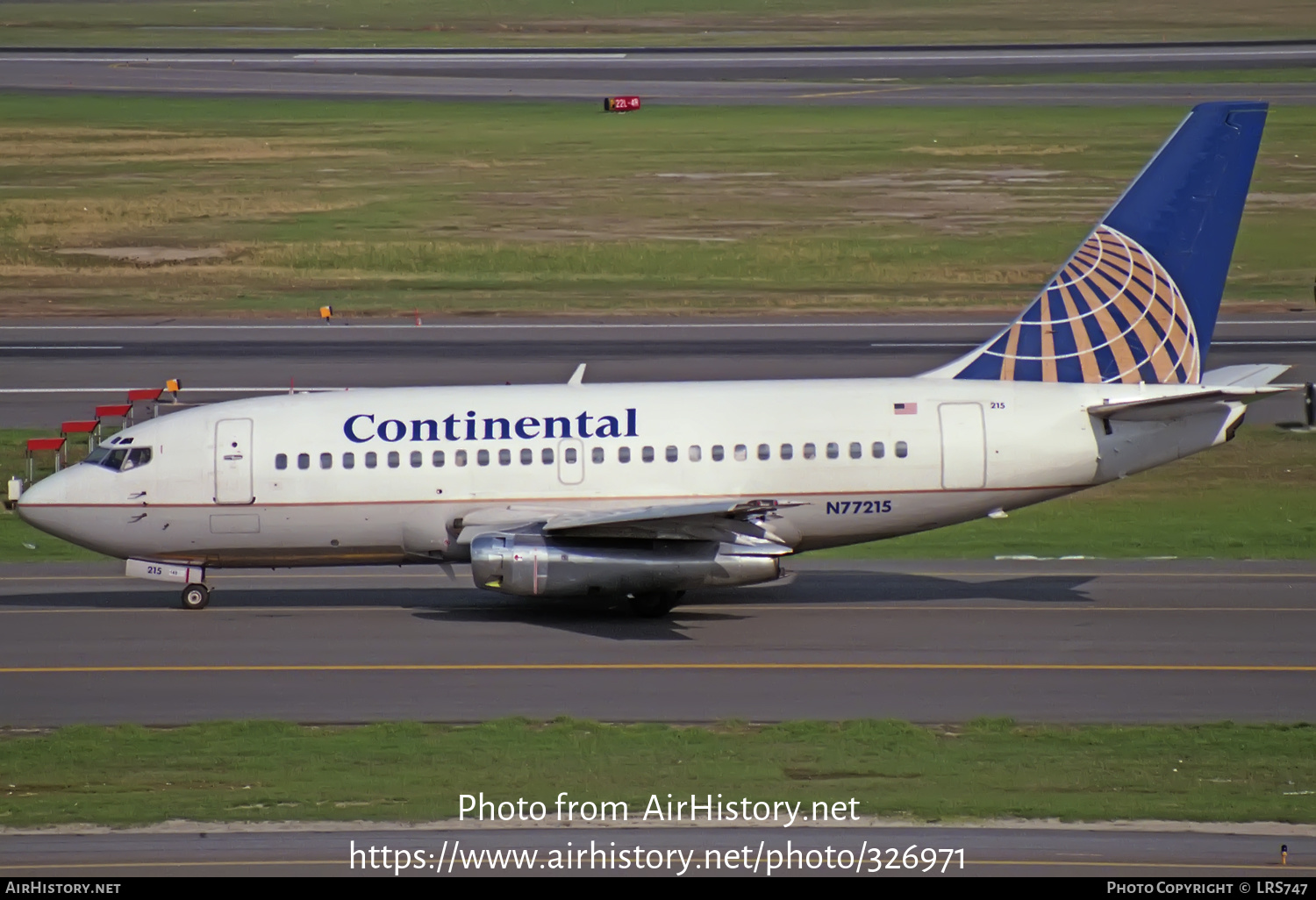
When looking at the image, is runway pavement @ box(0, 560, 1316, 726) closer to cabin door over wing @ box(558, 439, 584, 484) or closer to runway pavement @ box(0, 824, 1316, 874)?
cabin door over wing @ box(558, 439, 584, 484)

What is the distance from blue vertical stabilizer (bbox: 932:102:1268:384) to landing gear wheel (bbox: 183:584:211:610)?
13.8m

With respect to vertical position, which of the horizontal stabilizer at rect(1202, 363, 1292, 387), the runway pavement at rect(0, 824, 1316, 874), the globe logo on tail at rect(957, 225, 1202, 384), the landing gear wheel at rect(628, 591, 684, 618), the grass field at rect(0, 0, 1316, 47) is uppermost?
the grass field at rect(0, 0, 1316, 47)

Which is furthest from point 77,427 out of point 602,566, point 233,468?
point 602,566

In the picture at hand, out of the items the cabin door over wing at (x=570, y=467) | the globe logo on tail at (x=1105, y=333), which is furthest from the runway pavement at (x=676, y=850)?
the globe logo on tail at (x=1105, y=333)

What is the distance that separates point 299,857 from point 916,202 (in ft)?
201

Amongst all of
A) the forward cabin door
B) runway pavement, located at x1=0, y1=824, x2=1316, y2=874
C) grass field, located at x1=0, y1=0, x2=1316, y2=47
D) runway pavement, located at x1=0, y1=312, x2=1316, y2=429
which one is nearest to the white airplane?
the forward cabin door

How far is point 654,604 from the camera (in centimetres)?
3031

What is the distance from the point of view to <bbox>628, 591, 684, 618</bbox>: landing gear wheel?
1192 inches

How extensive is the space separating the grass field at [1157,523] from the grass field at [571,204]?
2021 centimetres

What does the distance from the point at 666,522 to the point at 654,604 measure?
6.87 feet

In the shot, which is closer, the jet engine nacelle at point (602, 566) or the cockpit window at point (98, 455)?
the jet engine nacelle at point (602, 566)

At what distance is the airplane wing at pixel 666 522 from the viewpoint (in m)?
28.5

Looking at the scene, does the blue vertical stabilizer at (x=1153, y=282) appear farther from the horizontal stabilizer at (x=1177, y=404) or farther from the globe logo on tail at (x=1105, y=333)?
the horizontal stabilizer at (x=1177, y=404)

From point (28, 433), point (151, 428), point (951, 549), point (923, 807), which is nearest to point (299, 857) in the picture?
point (923, 807)
